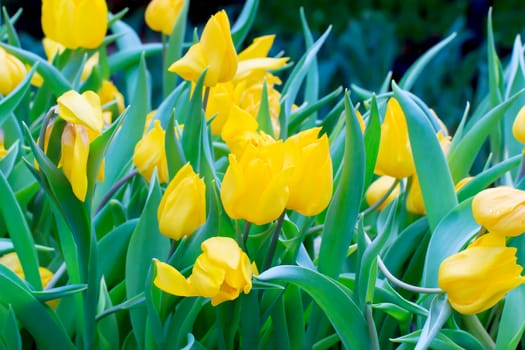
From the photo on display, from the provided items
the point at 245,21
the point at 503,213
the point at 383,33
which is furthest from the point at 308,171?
the point at 383,33

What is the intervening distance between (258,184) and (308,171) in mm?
42

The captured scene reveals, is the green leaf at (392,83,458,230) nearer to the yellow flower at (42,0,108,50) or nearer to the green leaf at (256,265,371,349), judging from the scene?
the green leaf at (256,265,371,349)

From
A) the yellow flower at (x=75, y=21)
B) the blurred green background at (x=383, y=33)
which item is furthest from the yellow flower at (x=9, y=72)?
the blurred green background at (x=383, y=33)

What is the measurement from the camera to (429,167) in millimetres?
801

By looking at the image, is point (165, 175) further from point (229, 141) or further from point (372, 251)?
point (372, 251)

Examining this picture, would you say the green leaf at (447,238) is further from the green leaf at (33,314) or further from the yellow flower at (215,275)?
the green leaf at (33,314)

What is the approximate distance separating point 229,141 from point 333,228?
0.45ft

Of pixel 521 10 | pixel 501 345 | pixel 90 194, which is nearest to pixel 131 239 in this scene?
pixel 90 194

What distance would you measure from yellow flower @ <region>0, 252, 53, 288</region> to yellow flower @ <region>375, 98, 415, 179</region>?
0.33m

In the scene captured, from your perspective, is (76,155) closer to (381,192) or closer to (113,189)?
(113,189)

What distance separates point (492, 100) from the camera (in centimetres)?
99

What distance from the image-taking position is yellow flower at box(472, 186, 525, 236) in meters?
0.67

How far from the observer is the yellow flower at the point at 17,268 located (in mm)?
860

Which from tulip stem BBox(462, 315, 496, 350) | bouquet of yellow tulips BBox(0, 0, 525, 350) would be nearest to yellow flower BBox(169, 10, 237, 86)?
bouquet of yellow tulips BBox(0, 0, 525, 350)
